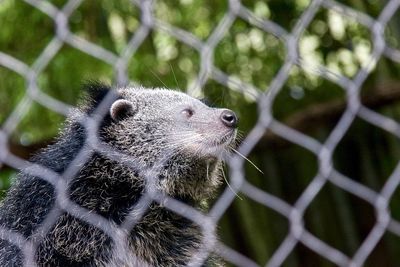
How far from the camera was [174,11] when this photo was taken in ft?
10.4

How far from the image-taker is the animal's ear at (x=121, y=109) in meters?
1.89

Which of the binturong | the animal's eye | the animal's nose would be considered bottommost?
the binturong

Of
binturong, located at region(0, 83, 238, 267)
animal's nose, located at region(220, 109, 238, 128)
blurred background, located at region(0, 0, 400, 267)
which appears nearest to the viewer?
binturong, located at region(0, 83, 238, 267)

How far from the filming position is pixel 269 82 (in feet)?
10.6

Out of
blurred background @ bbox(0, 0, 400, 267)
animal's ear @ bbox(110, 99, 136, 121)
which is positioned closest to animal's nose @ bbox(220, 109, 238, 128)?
animal's ear @ bbox(110, 99, 136, 121)

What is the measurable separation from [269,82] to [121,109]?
1.40 meters

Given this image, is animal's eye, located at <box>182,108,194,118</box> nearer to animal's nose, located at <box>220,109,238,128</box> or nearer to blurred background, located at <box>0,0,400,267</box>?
animal's nose, located at <box>220,109,238,128</box>

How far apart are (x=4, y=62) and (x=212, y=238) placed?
0.87 m

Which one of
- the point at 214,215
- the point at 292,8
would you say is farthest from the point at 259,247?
the point at 214,215

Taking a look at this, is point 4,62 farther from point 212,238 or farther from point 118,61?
point 212,238

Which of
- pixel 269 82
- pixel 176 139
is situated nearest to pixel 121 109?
pixel 176 139

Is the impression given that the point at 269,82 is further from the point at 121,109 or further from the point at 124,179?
the point at 124,179

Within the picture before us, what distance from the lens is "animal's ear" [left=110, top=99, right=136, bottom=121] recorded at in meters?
1.89

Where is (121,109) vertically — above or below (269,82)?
below
